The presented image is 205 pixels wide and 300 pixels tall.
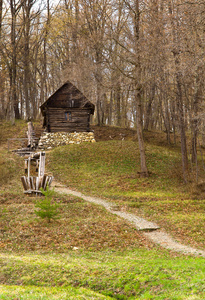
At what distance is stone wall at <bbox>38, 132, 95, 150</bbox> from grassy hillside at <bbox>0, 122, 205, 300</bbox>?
6.70 meters

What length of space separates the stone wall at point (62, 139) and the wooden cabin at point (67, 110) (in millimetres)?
909

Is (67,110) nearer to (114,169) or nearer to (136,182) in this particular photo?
(114,169)

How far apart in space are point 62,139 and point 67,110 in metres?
3.66

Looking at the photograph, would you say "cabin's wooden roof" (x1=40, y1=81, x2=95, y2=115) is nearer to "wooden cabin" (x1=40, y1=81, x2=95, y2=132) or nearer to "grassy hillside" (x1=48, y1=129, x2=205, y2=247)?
"wooden cabin" (x1=40, y1=81, x2=95, y2=132)

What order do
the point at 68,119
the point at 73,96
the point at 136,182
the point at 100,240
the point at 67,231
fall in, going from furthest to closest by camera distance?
the point at 68,119
the point at 73,96
the point at 136,182
the point at 67,231
the point at 100,240

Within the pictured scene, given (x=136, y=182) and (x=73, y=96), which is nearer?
(x=136, y=182)

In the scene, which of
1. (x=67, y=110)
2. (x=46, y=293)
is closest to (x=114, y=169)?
(x=67, y=110)

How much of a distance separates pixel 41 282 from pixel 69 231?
4.13 meters

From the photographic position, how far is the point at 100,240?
9.30 meters

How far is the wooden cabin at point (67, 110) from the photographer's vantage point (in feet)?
101

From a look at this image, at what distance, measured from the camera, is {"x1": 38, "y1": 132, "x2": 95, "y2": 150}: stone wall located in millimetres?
29172

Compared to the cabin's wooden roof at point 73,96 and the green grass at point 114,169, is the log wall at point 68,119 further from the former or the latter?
the green grass at point 114,169

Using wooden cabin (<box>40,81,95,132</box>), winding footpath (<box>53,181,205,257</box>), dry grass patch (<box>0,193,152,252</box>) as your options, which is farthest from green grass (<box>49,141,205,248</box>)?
wooden cabin (<box>40,81,95,132</box>)

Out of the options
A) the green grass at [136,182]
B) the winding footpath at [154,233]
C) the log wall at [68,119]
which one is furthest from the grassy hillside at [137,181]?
the log wall at [68,119]
